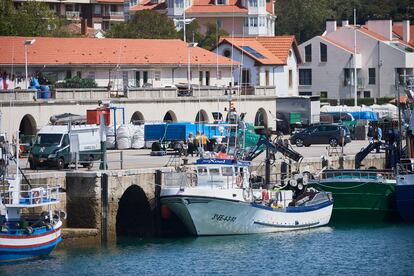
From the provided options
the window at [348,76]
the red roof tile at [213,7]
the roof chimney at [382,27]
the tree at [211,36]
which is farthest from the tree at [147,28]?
the red roof tile at [213,7]

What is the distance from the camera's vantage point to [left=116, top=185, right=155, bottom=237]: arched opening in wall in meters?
58.9

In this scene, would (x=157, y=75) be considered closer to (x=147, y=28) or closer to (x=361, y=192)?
(x=147, y=28)

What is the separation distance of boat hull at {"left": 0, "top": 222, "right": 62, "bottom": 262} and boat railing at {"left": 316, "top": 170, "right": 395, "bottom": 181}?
1643 centimetres

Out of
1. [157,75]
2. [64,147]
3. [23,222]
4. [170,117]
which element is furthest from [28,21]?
[23,222]

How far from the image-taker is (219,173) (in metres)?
58.7

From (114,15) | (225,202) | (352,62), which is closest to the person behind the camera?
(225,202)

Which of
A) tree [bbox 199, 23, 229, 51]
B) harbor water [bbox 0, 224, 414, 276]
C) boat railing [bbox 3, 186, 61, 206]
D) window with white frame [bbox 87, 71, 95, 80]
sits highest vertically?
tree [bbox 199, 23, 229, 51]

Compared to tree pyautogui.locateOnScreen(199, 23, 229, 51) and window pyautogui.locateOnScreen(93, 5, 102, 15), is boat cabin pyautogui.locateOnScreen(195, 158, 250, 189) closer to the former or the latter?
tree pyautogui.locateOnScreen(199, 23, 229, 51)

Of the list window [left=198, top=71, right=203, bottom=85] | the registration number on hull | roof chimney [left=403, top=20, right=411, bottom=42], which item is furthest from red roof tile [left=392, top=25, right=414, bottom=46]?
the registration number on hull

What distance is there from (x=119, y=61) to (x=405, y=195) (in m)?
29.1

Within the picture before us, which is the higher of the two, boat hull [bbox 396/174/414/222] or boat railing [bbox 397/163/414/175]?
boat railing [bbox 397/163/414/175]

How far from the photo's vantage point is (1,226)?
51375 millimetres

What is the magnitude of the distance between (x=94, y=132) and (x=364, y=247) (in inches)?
524

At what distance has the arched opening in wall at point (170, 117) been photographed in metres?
84.4
